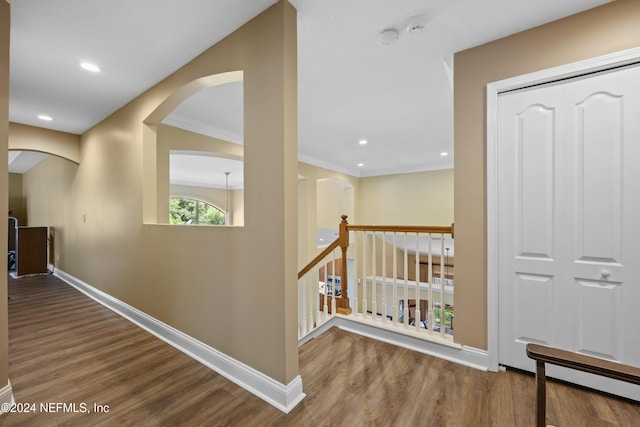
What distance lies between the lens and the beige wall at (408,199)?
6609 mm

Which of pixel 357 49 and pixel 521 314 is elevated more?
pixel 357 49

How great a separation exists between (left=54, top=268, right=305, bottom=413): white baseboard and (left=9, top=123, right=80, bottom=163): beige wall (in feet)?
8.51

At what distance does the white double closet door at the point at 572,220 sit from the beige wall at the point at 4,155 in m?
3.30

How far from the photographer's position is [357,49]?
2162 millimetres

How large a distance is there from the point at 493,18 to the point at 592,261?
174 cm

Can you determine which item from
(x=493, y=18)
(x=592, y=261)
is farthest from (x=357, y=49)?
(x=592, y=261)

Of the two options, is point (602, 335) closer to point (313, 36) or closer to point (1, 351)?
point (313, 36)

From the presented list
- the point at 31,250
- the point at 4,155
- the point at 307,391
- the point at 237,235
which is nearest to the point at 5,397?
the point at 4,155

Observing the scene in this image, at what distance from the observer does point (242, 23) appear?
6.23 feet

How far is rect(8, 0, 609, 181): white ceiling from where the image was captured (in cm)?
175

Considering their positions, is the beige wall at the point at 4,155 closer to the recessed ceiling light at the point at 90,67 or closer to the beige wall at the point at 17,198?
the recessed ceiling light at the point at 90,67

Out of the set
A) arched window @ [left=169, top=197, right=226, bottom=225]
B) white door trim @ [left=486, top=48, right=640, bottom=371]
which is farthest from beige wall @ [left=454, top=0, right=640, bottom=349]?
arched window @ [left=169, top=197, right=226, bottom=225]

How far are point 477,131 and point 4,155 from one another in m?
3.23

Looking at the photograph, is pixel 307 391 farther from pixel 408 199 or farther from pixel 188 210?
pixel 188 210
